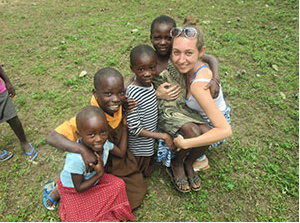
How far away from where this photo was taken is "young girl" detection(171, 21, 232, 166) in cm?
212

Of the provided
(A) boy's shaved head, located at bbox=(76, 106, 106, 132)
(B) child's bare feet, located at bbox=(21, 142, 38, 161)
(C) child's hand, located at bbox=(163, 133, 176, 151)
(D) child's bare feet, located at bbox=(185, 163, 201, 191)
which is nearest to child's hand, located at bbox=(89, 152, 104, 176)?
(A) boy's shaved head, located at bbox=(76, 106, 106, 132)

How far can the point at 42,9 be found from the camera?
22.8 feet

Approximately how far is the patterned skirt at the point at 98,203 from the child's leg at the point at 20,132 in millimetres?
1090

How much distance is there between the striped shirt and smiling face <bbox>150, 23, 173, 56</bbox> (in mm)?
461

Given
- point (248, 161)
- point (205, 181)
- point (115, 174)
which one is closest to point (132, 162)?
point (115, 174)

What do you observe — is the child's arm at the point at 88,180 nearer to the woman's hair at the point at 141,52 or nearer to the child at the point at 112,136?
the child at the point at 112,136

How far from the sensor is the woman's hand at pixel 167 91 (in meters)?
2.36

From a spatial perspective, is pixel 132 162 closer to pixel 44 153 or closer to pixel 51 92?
pixel 44 153

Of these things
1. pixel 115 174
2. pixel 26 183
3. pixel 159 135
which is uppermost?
pixel 159 135

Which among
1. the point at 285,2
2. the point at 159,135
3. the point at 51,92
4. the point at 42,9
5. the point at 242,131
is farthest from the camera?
the point at 42,9

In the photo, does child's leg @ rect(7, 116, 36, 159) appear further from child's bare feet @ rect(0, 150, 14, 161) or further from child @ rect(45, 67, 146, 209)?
child @ rect(45, 67, 146, 209)

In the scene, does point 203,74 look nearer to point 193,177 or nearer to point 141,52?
point 141,52

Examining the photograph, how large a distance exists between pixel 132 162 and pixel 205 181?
93 cm

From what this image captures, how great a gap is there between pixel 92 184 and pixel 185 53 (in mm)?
1495
